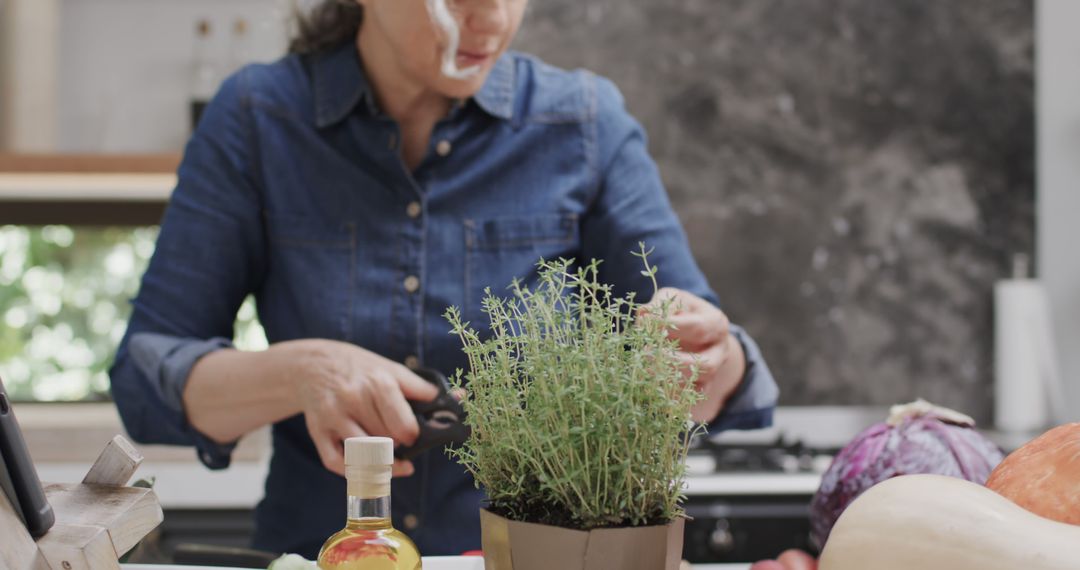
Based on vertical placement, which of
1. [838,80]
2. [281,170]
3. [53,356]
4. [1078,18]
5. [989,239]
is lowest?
[53,356]

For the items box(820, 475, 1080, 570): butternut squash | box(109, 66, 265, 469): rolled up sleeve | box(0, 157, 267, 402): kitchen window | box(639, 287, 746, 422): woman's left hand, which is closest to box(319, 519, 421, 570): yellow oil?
box(820, 475, 1080, 570): butternut squash

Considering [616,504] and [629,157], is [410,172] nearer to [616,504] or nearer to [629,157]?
[629,157]

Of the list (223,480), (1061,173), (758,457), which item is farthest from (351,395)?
(1061,173)

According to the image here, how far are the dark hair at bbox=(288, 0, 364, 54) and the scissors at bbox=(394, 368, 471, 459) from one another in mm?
621

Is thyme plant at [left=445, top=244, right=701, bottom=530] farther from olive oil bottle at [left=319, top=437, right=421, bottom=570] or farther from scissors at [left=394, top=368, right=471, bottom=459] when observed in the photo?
scissors at [left=394, top=368, right=471, bottom=459]

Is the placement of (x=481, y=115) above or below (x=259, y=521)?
above

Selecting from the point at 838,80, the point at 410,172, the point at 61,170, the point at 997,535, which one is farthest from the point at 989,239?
the point at 997,535

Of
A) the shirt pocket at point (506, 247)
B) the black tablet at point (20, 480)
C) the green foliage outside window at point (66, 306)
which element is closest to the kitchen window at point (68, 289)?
the green foliage outside window at point (66, 306)

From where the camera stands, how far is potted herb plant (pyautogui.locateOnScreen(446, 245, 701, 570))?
1.82 ft

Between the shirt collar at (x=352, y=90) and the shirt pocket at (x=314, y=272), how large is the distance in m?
0.14

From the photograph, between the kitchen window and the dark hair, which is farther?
the kitchen window

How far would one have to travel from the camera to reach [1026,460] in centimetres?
69

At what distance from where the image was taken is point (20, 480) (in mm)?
561

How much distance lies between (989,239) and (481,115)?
7.62 feet
